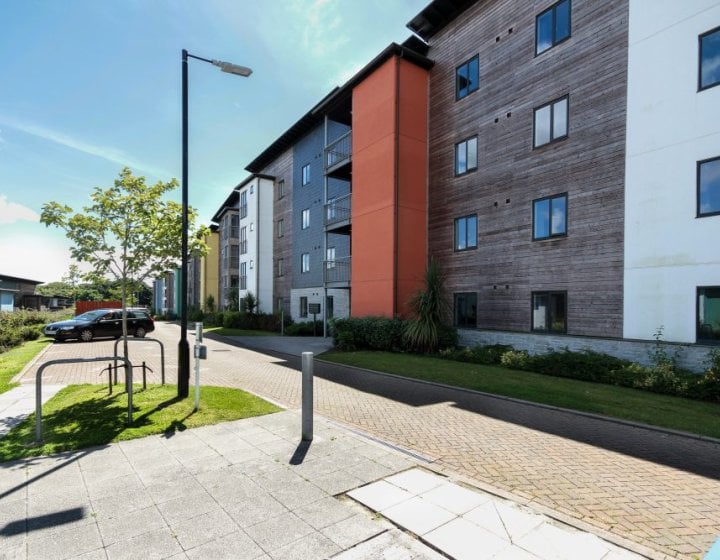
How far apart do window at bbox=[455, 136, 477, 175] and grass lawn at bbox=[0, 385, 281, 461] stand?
12.7 metres

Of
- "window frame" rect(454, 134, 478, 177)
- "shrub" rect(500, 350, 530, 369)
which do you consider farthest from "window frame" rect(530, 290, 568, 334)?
"window frame" rect(454, 134, 478, 177)

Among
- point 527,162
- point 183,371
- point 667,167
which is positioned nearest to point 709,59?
point 667,167

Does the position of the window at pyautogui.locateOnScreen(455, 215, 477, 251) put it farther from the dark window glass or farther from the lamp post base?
the lamp post base

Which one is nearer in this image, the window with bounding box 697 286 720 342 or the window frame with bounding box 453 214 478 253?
the window with bounding box 697 286 720 342

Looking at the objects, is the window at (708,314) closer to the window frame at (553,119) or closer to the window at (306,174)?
the window frame at (553,119)

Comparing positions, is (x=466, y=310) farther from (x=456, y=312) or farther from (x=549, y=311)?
(x=549, y=311)

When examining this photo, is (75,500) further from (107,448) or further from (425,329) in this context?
(425,329)

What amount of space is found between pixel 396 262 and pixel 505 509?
1311 centimetres

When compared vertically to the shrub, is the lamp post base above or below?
above

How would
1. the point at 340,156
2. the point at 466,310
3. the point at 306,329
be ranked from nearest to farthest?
the point at 466,310, the point at 340,156, the point at 306,329

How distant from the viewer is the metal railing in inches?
843

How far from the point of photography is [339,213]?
2317 centimetres

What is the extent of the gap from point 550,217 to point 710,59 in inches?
215

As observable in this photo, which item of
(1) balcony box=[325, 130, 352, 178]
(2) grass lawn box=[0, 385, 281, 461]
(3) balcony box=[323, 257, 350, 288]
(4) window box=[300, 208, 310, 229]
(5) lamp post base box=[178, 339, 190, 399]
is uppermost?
(1) balcony box=[325, 130, 352, 178]
